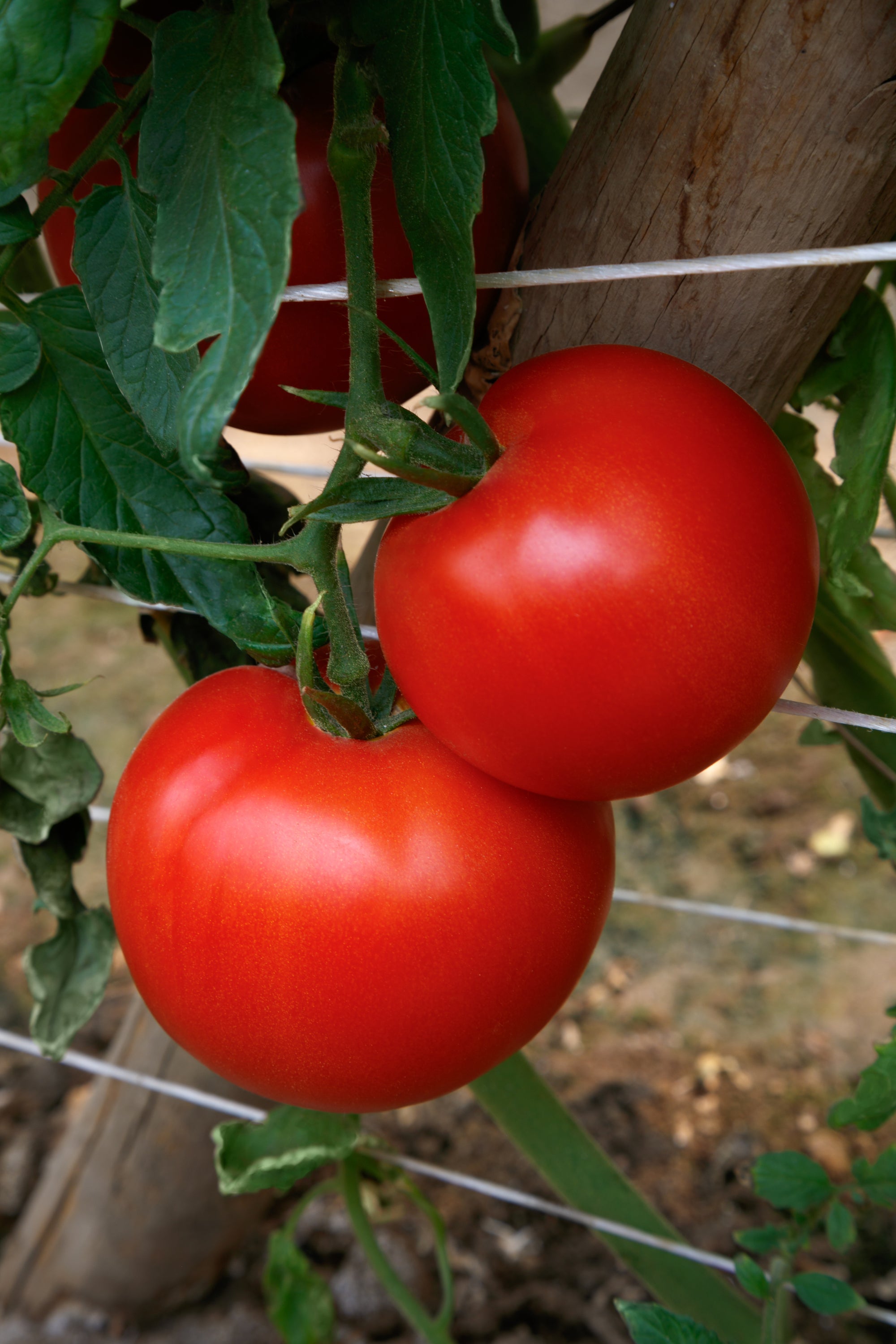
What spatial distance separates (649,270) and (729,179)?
0.06 metres

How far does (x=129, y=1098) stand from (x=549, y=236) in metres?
0.83

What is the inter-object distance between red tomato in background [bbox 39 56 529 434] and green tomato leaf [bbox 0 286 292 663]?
0.04 m

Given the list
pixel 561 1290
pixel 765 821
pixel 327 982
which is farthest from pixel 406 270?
pixel 765 821

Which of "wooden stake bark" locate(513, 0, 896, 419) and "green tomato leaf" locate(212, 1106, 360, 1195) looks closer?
"wooden stake bark" locate(513, 0, 896, 419)

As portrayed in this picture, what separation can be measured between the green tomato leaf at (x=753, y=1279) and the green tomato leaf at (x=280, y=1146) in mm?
241

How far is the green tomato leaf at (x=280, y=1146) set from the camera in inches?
22.7

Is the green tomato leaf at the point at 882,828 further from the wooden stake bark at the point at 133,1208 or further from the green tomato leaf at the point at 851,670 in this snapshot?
the wooden stake bark at the point at 133,1208

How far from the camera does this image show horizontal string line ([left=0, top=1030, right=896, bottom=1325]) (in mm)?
724

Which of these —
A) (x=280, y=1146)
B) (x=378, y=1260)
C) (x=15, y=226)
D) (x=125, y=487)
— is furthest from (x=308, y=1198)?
(x=15, y=226)

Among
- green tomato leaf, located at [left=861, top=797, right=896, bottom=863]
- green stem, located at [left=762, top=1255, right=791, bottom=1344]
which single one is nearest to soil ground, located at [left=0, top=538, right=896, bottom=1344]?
green stem, located at [left=762, top=1255, right=791, bottom=1344]

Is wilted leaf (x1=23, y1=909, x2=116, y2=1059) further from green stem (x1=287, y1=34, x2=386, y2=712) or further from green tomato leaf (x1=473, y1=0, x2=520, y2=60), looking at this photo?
green tomato leaf (x1=473, y1=0, x2=520, y2=60)

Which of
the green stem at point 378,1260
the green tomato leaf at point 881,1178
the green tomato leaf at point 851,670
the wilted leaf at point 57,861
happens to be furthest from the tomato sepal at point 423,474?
the green stem at point 378,1260

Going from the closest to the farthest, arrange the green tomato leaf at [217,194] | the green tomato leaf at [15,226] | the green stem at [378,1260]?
the green tomato leaf at [217,194] → the green tomato leaf at [15,226] → the green stem at [378,1260]

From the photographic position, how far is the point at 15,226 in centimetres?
41
